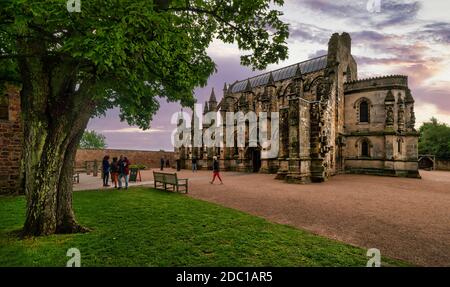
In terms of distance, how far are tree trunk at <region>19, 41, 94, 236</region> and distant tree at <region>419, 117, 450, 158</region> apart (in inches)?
1932

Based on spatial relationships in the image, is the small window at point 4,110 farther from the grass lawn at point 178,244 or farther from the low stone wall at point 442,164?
the low stone wall at point 442,164

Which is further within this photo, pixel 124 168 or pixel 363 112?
pixel 363 112

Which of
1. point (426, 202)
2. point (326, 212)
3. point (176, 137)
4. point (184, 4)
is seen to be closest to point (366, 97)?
point (426, 202)

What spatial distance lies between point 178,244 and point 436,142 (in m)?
51.9

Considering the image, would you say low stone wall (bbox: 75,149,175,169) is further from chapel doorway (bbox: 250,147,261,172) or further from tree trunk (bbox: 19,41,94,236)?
tree trunk (bbox: 19,41,94,236)

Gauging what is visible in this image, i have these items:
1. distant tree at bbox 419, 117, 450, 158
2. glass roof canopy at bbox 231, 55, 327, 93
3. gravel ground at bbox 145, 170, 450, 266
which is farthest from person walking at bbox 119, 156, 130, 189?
distant tree at bbox 419, 117, 450, 158

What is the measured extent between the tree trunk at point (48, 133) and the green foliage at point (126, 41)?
0.28ft

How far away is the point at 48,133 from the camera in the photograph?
4926 millimetres

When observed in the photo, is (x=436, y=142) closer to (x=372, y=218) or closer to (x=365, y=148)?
(x=365, y=148)

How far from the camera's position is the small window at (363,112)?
75.6ft

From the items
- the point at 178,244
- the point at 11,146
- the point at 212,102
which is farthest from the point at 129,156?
the point at 178,244

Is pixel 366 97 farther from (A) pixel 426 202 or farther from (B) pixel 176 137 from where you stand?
(B) pixel 176 137

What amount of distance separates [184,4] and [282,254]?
675 centimetres

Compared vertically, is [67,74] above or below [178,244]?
above
